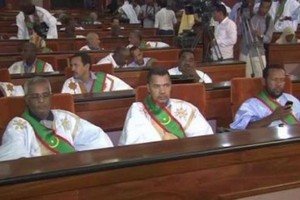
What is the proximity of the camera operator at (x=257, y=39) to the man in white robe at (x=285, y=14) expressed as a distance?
1.35 metres

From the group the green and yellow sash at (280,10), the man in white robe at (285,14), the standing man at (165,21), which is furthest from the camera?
the standing man at (165,21)

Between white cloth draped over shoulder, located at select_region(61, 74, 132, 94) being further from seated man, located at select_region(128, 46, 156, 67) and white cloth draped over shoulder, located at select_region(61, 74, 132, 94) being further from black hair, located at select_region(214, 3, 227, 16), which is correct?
black hair, located at select_region(214, 3, 227, 16)

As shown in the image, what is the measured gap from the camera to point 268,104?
12.2ft

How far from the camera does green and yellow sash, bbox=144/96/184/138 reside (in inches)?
131

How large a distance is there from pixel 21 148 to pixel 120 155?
1090 mm

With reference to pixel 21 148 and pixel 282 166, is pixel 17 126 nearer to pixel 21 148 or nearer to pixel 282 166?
pixel 21 148

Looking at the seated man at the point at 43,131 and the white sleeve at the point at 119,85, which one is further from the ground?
the seated man at the point at 43,131

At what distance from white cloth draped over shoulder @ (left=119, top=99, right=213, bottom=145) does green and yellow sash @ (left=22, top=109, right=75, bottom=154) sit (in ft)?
1.21

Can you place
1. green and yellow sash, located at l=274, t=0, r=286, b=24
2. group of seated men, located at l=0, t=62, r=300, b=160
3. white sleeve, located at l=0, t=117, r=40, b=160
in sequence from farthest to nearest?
green and yellow sash, located at l=274, t=0, r=286, b=24 < group of seated men, located at l=0, t=62, r=300, b=160 < white sleeve, located at l=0, t=117, r=40, b=160

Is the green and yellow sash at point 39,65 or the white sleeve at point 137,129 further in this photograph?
the green and yellow sash at point 39,65

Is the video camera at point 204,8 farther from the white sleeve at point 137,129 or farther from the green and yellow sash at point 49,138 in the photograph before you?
the green and yellow sash at point 49,138

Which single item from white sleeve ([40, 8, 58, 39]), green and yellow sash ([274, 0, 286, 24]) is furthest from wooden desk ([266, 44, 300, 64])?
white sleeve ([40, 8, 58, 39])

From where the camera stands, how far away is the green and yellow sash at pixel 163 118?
3.32 m

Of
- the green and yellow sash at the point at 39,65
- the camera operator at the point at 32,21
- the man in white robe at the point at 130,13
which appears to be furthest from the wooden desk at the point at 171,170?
the man in white robe at the point at 130,13
